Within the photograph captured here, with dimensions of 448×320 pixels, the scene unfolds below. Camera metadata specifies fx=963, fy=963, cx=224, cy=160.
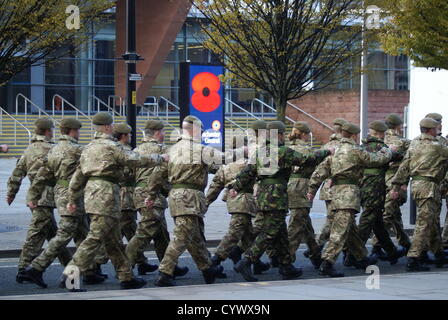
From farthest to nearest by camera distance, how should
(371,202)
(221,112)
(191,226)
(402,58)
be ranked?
(402,58)
(221,112)
(371,202)
(191,226)

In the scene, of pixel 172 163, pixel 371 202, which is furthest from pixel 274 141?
pixel 371 202

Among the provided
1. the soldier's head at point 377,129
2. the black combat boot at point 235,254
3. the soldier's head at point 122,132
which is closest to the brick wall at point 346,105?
the soldier's head at point 377,129

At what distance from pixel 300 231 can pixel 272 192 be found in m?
1.20

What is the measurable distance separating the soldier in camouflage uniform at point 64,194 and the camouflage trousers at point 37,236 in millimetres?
171

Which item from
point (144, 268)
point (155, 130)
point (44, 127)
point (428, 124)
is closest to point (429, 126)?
point (428, 124)

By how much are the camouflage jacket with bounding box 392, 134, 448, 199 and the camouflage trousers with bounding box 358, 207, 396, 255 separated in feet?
2.06

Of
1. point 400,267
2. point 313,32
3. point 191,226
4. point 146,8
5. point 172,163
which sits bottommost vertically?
point 400,267

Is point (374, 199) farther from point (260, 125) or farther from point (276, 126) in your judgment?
point (260, 125)

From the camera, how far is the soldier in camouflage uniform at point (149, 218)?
11.6m

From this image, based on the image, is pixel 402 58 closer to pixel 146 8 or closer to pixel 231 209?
pixel 146 8

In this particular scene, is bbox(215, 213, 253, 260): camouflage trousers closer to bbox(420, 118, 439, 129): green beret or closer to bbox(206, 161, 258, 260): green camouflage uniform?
bbox(206, 161, 258, 260): green camouflage uniform

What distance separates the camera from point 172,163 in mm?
10812

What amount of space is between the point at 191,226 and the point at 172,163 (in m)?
0.74

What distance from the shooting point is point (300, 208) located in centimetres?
1238
